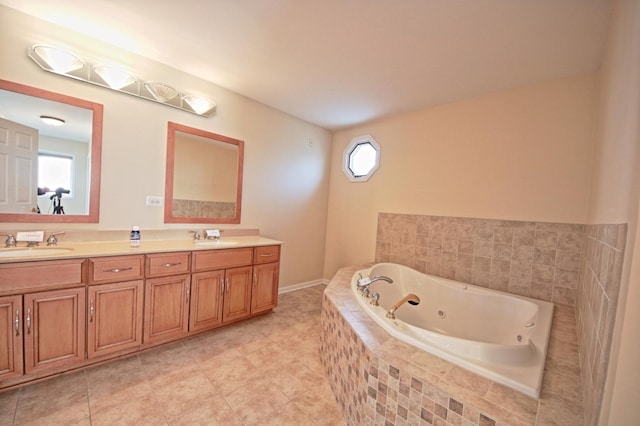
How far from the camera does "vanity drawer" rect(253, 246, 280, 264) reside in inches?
96.3

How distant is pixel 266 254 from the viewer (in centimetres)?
253

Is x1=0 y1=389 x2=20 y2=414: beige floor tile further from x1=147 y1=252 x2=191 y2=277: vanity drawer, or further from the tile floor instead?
x1=147 y1=252 x2=191 y2=277: vanity drawer

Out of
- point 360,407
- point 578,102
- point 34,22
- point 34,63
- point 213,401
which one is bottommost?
point 213,401

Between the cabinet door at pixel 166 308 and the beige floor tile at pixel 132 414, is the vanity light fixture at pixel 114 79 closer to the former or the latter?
the cabinet door at pixel 166 308

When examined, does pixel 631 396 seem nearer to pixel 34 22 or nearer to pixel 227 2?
pixel 227 2

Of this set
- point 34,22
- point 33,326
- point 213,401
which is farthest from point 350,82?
point 33,326

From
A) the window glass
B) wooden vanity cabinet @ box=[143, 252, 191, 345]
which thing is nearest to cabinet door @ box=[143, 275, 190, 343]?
wooden vanity cabinet @ box=[143, 252, 191, 345]

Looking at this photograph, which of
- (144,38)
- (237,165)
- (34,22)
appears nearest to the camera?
(34,22)

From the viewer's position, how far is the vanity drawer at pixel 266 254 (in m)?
2.45

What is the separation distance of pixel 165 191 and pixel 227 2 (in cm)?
161

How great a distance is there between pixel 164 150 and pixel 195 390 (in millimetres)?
1965

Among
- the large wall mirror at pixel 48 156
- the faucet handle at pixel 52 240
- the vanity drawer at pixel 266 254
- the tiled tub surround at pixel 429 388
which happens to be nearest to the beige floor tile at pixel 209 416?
the tiled tub surround at pixel 429 388

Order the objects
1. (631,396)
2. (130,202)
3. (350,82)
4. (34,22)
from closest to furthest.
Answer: (631,396) < (34,22) < (130,202) < (350,82)

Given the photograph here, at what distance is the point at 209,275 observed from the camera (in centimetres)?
212
